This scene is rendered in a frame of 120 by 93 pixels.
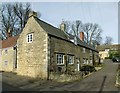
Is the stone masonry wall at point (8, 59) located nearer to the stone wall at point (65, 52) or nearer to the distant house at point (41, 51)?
the distant house at point (41, 51)

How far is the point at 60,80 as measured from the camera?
26609 millimetres

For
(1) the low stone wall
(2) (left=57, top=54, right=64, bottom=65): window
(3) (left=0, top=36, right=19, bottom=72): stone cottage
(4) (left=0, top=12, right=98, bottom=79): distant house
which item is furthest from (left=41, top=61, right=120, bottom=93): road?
(3) (left=0, top=36, right=19, bottom=72): stone cottage

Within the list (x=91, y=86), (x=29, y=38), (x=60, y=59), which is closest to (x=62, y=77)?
(x=60, y=59)

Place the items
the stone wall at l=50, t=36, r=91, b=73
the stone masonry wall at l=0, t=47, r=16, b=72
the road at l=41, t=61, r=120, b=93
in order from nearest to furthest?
the road at l=41, t=61, r=120, b=93, the stone wall at l=50, t=36, r=91, b=73, the stone masonry wall at l=0, t=47, r=16, b=72

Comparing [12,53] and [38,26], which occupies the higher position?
[38,26]

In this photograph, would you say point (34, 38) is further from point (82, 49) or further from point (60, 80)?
point (82, 49)

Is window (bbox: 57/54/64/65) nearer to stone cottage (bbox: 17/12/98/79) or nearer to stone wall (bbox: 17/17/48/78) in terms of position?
stone cottage (bbox: 17/12/98/79)

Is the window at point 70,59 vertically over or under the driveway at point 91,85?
over

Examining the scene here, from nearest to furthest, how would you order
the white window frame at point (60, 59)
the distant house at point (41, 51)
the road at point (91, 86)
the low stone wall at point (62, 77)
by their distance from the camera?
the road at point (91, 86)
the low stone wall at point (62, 77)
the distant house at point (41, 51)
the white window frame at point (60, 59)

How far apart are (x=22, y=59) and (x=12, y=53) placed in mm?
8024

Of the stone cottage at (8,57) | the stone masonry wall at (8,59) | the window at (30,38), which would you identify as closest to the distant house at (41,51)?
the window at (30,38)

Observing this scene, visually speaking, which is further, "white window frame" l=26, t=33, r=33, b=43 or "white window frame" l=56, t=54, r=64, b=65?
"white window frame" l=26, t=33, r=33, b=43

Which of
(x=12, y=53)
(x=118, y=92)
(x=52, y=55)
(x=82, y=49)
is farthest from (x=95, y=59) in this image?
(x=118, y=92)

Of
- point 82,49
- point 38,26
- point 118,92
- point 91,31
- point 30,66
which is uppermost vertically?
point 91,31
